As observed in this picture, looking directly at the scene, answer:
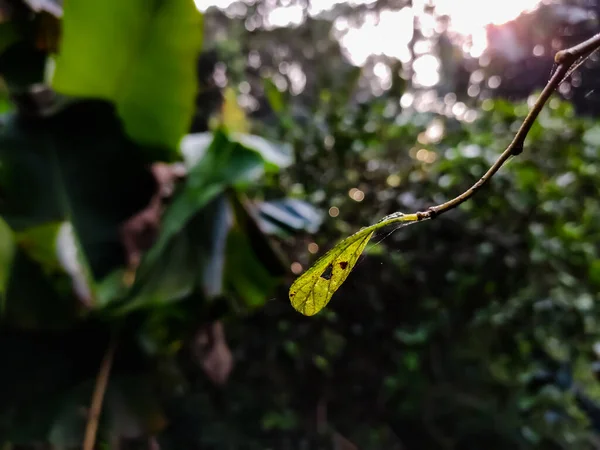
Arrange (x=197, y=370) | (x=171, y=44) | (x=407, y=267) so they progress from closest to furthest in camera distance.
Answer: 1. (x=171, y=44)
2. (x=407, y=267)
3. (x=197, y=370)

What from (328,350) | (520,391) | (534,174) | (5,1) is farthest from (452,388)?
(5,1)

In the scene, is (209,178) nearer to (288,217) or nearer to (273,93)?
(288,217)

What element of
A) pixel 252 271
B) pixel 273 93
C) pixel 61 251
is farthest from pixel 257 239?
pixel 273 93

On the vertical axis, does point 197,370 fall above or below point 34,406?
below

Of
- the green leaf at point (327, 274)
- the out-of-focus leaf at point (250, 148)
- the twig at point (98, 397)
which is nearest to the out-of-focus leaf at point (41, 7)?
the out-of-focus leaf at point (250, 148)

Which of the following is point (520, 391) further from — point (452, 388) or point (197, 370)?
point (197, 370)

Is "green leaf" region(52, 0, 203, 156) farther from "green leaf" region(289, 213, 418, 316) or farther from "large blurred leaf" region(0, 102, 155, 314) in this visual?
"green leaf" region(289, 213, 418, 316)

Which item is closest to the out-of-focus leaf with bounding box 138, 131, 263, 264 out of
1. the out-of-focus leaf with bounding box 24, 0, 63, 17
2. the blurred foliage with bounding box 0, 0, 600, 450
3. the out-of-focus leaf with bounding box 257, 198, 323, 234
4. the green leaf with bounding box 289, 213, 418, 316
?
the blurred foliage with bounding box 0, 0, 600, 450
